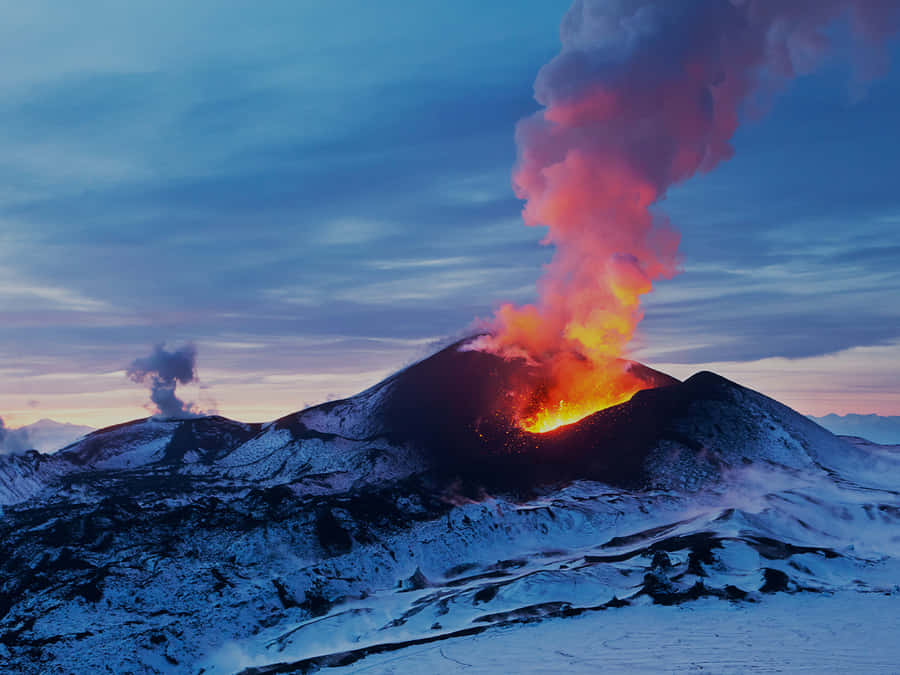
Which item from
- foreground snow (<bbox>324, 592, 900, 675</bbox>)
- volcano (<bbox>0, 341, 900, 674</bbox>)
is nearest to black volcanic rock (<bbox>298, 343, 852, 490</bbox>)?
volcano (<bbox>0, 341, 900, 674</bbox>)

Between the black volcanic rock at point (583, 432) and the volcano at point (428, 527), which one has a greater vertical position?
the black volcanic rock at point (583, 432)

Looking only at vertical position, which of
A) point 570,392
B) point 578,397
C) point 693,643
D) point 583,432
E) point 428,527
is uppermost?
point 570,392

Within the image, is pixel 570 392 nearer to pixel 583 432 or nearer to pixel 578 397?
pixel 578 397

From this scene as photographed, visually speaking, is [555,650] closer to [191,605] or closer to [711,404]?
[191,605]

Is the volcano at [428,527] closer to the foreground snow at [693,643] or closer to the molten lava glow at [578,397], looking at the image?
the foreground snow at [693,643]

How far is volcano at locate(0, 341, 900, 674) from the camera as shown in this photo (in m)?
65.2

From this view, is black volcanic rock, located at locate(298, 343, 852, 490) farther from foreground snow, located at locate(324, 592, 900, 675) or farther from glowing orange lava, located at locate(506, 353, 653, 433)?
foreground snow, located at locate(324, 592, 900, 675)

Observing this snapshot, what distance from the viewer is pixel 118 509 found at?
3841 inches

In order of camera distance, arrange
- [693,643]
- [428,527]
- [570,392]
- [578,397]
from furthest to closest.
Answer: [578,397], [570,392], [428,527], [693,643]

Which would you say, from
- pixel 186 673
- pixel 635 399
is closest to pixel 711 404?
pixel 635 399

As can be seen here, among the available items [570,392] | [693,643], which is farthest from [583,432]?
[693,643]

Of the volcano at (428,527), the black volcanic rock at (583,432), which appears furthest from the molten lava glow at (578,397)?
the black volcanic rock at (583,432)

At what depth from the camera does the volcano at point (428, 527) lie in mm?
65250

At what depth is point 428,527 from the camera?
3526 inches
